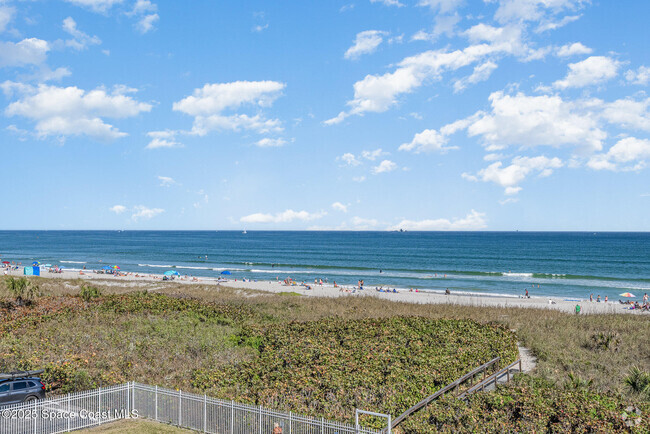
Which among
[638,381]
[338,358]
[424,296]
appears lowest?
[424,296]

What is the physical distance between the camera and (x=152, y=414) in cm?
1634

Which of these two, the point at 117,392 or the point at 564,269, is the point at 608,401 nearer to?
the point at 117,392

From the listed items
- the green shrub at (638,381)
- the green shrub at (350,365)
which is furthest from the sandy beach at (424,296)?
the green shrub at (638,381)

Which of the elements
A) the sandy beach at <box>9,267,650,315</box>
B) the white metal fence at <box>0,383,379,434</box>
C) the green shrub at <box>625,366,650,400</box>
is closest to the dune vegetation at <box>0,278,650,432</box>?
the green shrub at <box>625,366,650,400</box>

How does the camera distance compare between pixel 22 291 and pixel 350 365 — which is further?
pixel 22 291

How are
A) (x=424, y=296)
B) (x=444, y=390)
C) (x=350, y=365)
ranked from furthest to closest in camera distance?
(x=424, y=296) < (x=350, y=365) < (x=444, y=390)

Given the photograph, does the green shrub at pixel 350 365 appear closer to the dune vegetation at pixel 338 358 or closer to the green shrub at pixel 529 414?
the dune vegetation at pixel 338 358

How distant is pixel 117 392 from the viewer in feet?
53.7

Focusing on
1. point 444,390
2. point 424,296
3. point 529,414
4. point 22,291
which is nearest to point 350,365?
point 444,390

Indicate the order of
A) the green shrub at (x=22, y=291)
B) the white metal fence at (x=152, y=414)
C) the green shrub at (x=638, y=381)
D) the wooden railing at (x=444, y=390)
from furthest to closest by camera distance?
the green shrub at (x=22, y=291) < the green shrub at (x=638, y=381) < the wooden railing at (x=444, y=390) < the white metal fence at (x=152, y=414)

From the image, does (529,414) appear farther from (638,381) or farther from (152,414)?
(152,414)

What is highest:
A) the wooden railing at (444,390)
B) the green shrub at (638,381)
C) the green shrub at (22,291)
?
the green shrub at (22,291)

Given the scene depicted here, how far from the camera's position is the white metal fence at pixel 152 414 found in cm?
1396

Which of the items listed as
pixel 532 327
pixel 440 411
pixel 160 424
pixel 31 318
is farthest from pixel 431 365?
pixel 31 318
